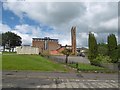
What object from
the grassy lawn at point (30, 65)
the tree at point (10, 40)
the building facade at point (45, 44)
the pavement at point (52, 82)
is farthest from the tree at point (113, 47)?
the tree at point (10, 40)

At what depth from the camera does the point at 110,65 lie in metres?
31.3

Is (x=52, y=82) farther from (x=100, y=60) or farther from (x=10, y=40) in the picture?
(x=10, y=40)

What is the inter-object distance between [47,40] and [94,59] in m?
83.8

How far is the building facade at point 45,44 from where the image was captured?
372 feet

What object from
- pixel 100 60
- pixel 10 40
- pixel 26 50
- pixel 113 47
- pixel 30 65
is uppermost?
pixel 10 40

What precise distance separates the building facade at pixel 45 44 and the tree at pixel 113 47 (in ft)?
256

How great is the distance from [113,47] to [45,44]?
85059 mm

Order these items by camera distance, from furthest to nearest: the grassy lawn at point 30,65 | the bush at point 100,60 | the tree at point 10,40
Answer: the tree at point 10,40 < the bush at point 100,60 < the grassy lawn at point 30,65

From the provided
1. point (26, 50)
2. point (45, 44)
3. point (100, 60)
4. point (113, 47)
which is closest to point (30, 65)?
point (100, 60)

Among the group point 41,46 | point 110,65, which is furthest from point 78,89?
point 41,46

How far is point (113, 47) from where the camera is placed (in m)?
32.5

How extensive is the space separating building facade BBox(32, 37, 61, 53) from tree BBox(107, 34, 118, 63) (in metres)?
78.1

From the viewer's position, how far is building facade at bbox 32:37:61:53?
113 metres

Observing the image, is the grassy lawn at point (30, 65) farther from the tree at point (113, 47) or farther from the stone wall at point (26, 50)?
the stone wall at point (26, 50)
